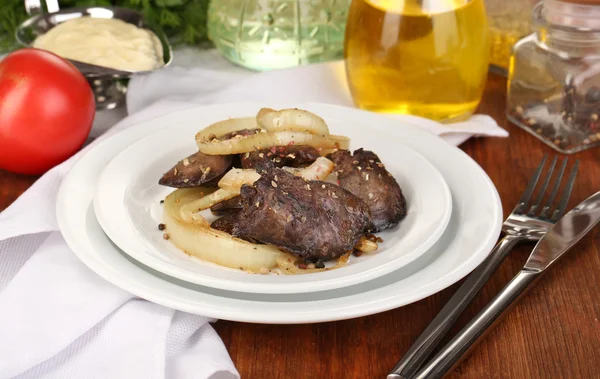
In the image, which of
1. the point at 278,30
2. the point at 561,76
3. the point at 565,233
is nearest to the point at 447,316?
the point at 565,233

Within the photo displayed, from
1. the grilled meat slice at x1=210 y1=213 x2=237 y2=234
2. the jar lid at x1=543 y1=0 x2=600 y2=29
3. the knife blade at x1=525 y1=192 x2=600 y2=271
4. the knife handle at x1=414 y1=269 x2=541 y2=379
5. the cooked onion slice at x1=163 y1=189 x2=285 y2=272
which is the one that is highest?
the jar lid at x1=543 y1=0 x2=600 y2=29

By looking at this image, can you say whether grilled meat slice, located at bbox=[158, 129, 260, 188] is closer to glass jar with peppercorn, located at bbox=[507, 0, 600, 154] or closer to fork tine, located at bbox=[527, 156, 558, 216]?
fork tine, located at bbox=[527, 156, 558, 216]

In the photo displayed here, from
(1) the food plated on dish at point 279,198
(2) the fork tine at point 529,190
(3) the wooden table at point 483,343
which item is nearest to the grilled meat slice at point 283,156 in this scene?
(1) the food plated on dish at point 279,198

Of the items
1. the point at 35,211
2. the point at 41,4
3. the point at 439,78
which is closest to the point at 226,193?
the point at 35,211

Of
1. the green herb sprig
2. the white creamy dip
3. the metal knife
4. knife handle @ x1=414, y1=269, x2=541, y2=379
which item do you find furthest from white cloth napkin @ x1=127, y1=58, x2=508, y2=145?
knife handle @ x1=414, y1=269, x2=541, y2=379

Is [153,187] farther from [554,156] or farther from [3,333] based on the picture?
[554,156]

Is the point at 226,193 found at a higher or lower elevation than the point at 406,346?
higher

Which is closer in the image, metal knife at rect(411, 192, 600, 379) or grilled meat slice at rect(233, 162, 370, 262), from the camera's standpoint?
metal knife at rect(411, 192, 600, 379)
